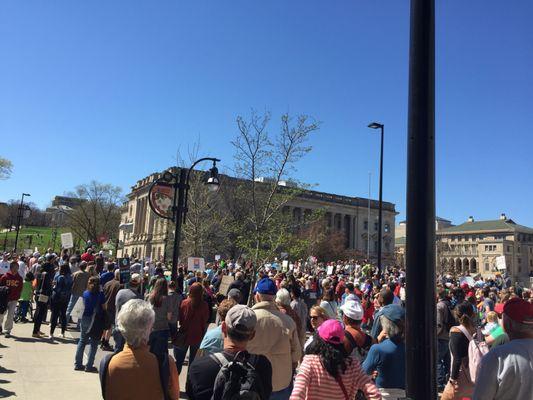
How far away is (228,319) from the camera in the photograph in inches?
133

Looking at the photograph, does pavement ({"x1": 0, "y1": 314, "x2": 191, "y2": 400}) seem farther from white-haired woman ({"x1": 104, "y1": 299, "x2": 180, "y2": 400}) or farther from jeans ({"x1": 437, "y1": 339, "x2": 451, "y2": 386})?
jeans ({"x1": 437, "y1": 339, "x2": 451, "y2": 386})

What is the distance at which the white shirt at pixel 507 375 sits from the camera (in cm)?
300

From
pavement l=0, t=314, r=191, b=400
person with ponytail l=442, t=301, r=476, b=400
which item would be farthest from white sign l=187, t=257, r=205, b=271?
person with ponytail l=442, t=301, r=476, b=400

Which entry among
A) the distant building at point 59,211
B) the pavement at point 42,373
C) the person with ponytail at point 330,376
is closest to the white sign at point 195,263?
the pavement at point 42,373

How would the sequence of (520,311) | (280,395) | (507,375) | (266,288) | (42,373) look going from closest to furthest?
(507,375) → (520,311) → (280,395) → (266,288) → (42,373)

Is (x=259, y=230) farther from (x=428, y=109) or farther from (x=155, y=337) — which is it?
(x=428, y=109)

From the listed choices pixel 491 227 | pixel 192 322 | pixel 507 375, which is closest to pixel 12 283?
pixel 192 322

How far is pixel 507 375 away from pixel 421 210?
4.17 feet

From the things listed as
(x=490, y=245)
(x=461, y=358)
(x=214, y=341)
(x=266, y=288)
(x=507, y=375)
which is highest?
(x=490, y=245)

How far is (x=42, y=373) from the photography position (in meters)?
8.09

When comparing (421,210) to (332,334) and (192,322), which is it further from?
(192,322)

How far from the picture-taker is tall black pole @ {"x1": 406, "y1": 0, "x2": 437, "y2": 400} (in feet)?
9.73

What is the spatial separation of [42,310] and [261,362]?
10.4 meters

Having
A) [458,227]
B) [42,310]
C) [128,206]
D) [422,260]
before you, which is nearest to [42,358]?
[42,310]
